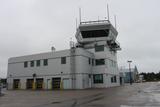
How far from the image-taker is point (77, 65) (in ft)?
167

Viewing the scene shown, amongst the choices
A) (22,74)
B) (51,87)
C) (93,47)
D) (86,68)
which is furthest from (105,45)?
(22,74)

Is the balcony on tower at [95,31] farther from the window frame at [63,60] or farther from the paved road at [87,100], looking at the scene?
the paved road at [87,100]

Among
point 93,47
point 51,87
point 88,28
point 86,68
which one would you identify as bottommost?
point 51,87

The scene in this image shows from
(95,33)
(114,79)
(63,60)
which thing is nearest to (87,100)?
(63,60)

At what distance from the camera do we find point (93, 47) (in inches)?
2344

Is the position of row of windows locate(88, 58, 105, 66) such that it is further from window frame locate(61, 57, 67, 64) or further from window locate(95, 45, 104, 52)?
window frame locate(61, 57, 67, 64)

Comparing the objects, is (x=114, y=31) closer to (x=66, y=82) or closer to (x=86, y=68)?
(x=86, y=68)

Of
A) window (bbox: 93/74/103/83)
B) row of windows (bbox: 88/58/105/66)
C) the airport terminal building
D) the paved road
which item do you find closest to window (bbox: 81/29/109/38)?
the airport terminal building

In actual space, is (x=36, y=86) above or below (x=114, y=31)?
below

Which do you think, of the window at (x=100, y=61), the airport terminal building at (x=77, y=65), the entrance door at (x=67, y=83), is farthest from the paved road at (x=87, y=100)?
the window at (x=100, y=61)

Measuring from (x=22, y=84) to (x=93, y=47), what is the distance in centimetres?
2000

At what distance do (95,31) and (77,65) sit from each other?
38.4 feet

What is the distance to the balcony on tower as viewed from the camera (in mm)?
57531

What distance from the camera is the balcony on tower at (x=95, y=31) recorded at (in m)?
57.5
